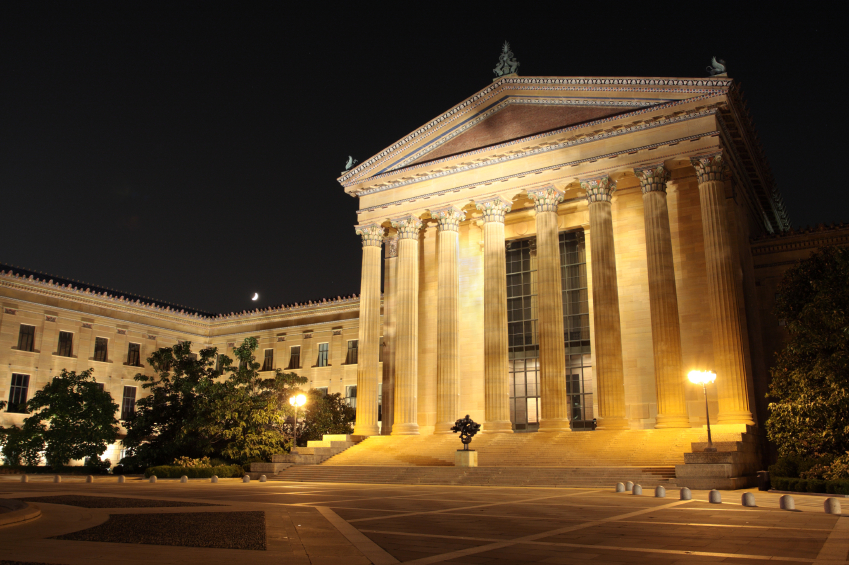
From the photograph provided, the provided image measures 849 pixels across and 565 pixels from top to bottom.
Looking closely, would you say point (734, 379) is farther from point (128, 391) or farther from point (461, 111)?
point (128, 391)

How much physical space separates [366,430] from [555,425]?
1197 centimetres

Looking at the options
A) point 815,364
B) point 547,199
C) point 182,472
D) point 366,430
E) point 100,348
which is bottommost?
point 182,472

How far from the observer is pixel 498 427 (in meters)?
36.3

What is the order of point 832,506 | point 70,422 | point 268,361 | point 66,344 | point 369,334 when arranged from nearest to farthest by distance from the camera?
point 832,506 → point 369,334 → point 70,422 → point 66,344 → point 268,361

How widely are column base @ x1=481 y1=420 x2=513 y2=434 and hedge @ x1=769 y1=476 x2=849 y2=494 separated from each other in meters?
14.2

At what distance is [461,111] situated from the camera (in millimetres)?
42094

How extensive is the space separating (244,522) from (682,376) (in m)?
26.2

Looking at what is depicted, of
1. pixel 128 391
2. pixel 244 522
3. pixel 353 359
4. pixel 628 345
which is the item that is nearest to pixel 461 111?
pixel 628 345

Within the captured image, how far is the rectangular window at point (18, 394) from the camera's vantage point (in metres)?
50.5

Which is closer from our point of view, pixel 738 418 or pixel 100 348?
pixel 738 418

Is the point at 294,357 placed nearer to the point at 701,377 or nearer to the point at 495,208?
the point at 495,208

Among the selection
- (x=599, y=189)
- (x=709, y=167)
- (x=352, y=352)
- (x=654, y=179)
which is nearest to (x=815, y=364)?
(x=709, y=167)

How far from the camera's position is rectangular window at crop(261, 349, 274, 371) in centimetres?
6481

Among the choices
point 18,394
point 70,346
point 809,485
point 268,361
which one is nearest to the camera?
point 809,485
